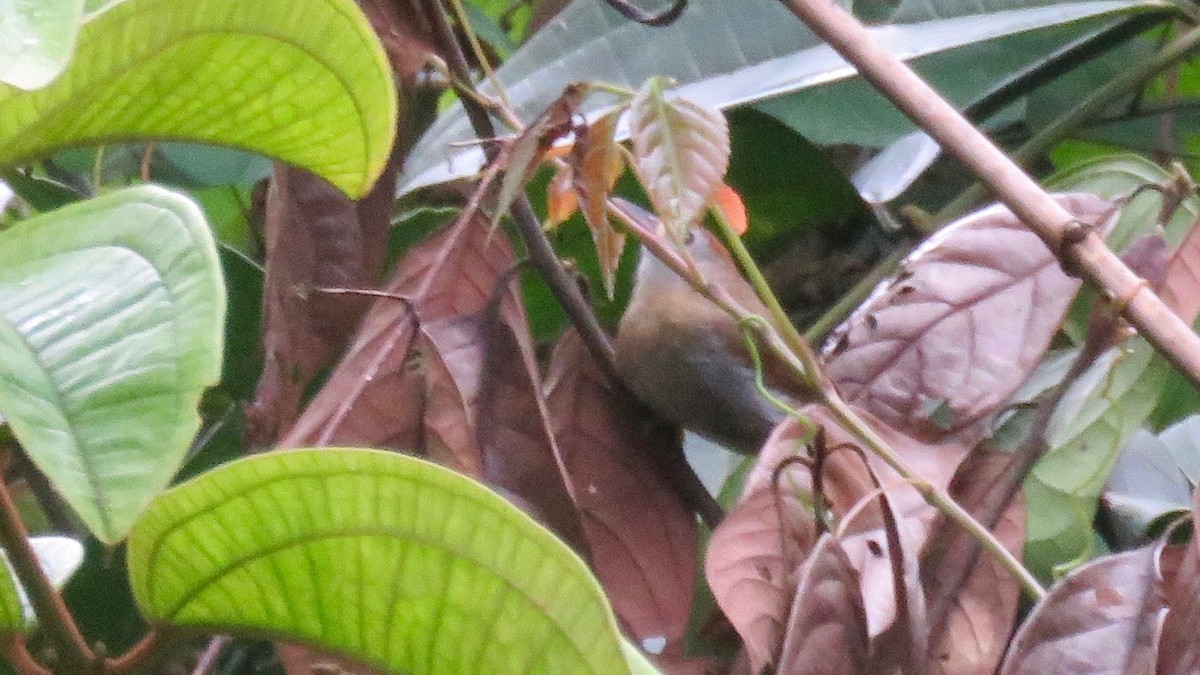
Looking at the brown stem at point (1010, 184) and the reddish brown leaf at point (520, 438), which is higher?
the brown stem at point (1010, 184)

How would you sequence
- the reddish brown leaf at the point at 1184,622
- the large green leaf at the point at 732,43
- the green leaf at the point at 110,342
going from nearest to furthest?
1. the green leaf at the point at 110,342
2. the reddish brown leaf at the point at 1184,622
3. the large green leaf at the point at 732,43

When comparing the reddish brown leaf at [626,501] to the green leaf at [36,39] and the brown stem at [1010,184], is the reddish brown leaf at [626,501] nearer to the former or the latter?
the brown stem at [1010,184]

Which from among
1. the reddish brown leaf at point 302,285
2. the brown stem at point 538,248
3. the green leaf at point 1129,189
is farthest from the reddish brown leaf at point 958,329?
the reddish brown leaf at point 302,285

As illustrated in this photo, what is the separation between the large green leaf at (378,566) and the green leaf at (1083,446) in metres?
0.35

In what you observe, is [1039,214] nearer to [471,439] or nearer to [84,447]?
[471,439]

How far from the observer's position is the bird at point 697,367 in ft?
2.31

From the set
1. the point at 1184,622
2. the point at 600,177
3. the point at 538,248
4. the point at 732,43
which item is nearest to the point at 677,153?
the point at 600,177

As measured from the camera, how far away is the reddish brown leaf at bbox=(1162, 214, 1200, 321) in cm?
70

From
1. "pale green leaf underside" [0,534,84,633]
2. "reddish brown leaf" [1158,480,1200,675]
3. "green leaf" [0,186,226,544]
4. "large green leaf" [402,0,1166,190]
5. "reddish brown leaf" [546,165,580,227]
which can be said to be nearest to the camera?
"green leaf" [0,186,226,544]

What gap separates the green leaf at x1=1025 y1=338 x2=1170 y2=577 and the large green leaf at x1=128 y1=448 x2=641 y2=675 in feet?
1.14

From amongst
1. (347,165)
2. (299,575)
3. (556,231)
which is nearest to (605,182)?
(347,165)

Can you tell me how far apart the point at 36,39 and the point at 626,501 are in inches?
16.3

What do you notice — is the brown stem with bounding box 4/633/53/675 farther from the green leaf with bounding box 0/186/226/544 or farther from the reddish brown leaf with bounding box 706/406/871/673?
the reddish brown leaf with bounding box 706/406/871/673

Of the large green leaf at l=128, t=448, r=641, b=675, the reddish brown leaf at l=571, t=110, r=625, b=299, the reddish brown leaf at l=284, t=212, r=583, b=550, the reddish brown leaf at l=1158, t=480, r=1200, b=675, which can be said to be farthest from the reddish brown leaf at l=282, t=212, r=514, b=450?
the reddish brown leaf at l=1158, t=480, r=1200, b=675
